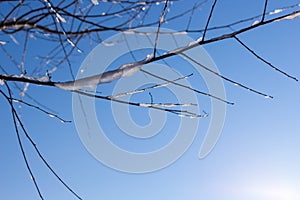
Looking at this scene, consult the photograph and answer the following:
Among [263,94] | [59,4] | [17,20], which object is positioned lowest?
[263,94]

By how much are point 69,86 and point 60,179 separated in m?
0.44

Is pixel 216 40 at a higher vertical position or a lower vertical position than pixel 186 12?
lower

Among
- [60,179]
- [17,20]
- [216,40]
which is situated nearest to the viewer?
[216,40]

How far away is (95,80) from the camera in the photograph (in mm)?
1179

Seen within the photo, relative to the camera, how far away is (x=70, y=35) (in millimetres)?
1354

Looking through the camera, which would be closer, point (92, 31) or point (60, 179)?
point (92, 31)

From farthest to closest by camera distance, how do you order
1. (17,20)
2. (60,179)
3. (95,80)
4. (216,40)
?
(60,179) → (17,20) → (95,80) → (216,40)

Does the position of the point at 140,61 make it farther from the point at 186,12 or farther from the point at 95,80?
the point at 186,12

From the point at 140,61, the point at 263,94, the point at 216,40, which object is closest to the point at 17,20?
the point at 140,61

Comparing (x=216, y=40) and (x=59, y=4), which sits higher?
(x=59, y=4)

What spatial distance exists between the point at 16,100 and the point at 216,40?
93 centimetres

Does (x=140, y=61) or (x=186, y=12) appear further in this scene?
(x=186, y=12)

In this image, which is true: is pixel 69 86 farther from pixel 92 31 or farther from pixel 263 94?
pixel 263 94

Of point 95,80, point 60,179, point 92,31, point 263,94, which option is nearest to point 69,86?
point 95,80
